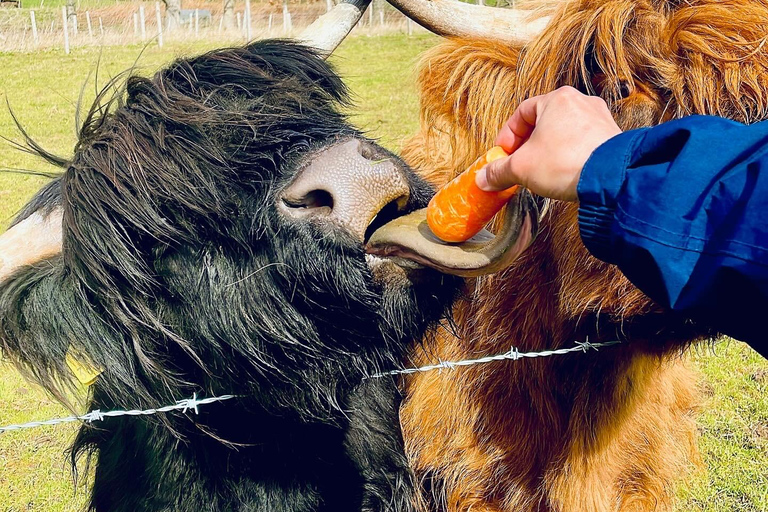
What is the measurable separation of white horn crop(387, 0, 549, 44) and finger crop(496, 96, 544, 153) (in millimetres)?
1048

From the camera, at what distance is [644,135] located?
1.03 m

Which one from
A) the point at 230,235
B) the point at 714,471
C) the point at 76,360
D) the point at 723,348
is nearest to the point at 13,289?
the point at 76,360

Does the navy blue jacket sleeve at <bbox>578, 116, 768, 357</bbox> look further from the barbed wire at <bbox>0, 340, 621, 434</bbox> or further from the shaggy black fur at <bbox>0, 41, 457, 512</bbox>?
the barbed wire at <bbox>0, 340, 621, 434</bbox>

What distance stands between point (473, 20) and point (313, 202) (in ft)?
3.88

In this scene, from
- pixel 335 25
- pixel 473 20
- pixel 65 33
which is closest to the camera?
pixel 335 25

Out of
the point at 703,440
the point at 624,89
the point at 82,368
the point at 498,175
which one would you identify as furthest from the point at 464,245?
the point at 703,440

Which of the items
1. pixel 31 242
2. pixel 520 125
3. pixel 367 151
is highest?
pixel 520 125

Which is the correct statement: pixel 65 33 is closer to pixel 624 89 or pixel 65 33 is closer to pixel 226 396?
pixel 226 396

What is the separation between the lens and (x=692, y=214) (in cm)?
95

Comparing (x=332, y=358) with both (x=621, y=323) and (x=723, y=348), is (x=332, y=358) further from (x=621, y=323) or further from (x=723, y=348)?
(x=723, y=348)

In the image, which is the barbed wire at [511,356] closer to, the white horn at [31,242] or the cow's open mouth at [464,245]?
the cow's open mouth at [464,245]

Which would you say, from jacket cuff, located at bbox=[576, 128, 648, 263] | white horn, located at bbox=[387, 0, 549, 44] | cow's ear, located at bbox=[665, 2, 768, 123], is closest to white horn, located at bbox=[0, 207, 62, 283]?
white horn, located at bbox=[387, 0, 549, 44]

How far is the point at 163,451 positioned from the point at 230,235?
2.57 ft

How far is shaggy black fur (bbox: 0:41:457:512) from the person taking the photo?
154 cm
